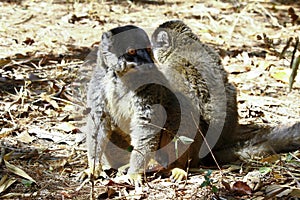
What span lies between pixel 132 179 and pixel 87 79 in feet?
7.15

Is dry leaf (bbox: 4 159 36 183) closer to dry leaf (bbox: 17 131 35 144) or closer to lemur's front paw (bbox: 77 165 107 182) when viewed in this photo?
lemur's front paw (bbox: 77 165 107 182)

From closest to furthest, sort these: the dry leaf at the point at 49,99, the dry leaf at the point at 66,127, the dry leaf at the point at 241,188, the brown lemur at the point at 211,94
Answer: the dry leaf at the point at 241,188
the brown lemur at the point at 211,94
the dry leaf at the point at 66,127
the dry leaf at the point at 49,99

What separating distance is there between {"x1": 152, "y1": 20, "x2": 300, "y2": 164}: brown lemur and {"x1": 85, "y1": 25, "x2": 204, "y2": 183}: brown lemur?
0.51ft

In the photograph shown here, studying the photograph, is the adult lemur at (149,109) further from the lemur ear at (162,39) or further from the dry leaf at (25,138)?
the dry leaf at (25,138)

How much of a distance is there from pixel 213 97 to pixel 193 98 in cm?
28

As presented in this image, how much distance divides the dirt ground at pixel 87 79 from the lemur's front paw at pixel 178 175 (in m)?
0.05

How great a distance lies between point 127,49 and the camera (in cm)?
349

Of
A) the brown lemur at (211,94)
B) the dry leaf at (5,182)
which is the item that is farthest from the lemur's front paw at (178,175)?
the dry leaf at (5,182)

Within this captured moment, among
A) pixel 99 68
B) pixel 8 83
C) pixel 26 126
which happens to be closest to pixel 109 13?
pixel 8 83

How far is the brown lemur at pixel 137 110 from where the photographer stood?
3.62 m

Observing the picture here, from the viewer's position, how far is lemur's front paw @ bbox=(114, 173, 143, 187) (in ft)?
11.7

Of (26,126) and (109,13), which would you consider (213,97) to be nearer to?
(26,126)

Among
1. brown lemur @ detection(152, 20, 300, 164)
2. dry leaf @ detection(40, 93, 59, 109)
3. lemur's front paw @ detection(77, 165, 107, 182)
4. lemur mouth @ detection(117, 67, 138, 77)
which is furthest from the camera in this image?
dry leaf @ detection(40, 93, 59, 109)

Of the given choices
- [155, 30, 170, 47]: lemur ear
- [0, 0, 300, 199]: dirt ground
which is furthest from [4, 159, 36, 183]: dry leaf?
[155, 30, 170, 47]: lemur ear
